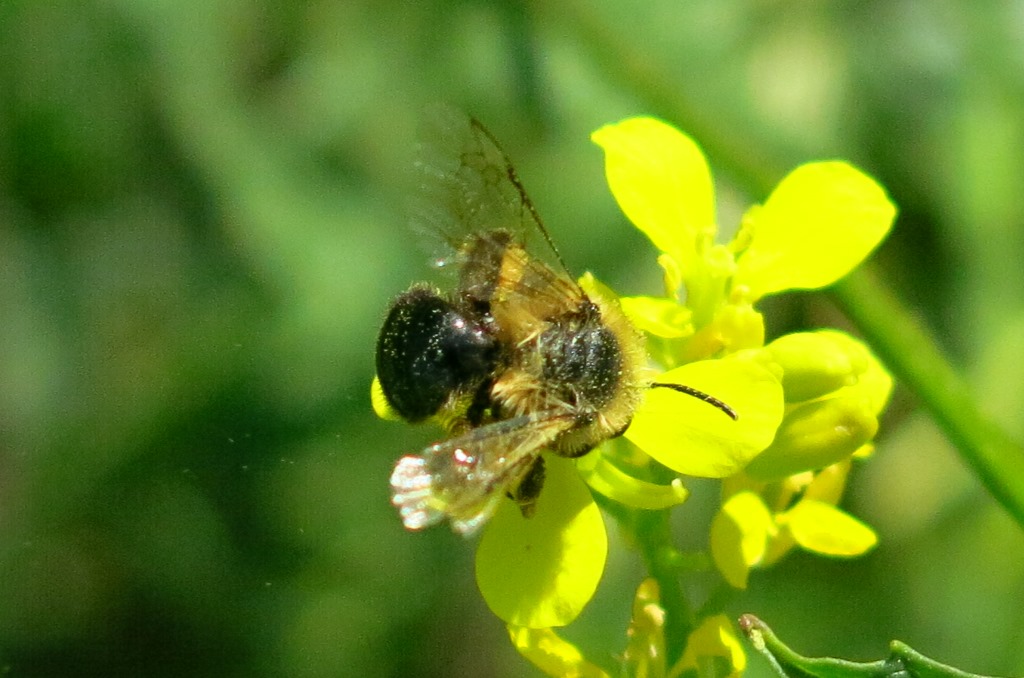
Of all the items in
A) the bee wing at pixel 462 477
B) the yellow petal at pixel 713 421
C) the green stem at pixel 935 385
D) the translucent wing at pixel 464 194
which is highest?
the translucent wing at pixel 464 194

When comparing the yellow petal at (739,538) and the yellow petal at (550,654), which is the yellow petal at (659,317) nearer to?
the yellow petal at (739,538)

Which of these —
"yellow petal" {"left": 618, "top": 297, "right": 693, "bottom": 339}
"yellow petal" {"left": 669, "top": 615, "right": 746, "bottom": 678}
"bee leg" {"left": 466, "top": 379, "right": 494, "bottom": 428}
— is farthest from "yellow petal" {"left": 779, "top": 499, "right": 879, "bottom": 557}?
"bee leg" {"left": 466, "top": 379, "right": 494, "bottom": 428}

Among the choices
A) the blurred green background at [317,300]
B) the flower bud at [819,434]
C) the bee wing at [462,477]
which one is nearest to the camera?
the bee wing at [462,477]

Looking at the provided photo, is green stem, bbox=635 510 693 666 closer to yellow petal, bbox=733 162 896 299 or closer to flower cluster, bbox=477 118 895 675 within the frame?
flower cluster, bbox=477 118 895 675

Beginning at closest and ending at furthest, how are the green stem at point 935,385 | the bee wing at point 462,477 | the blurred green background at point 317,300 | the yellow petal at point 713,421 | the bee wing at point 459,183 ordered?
the bee wing at point 462,477, the yellow petal at point 713,421, the bee wing at point 459,183, the green stem at point 935,385, the blurred green background at point 317,300

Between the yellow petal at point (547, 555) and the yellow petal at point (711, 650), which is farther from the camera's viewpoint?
the yellow petal at point (711, 650)

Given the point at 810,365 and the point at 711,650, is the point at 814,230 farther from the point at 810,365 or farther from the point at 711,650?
the point at 711,650

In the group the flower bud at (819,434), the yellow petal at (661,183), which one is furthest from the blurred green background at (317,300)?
the flower bud at (819,434)
